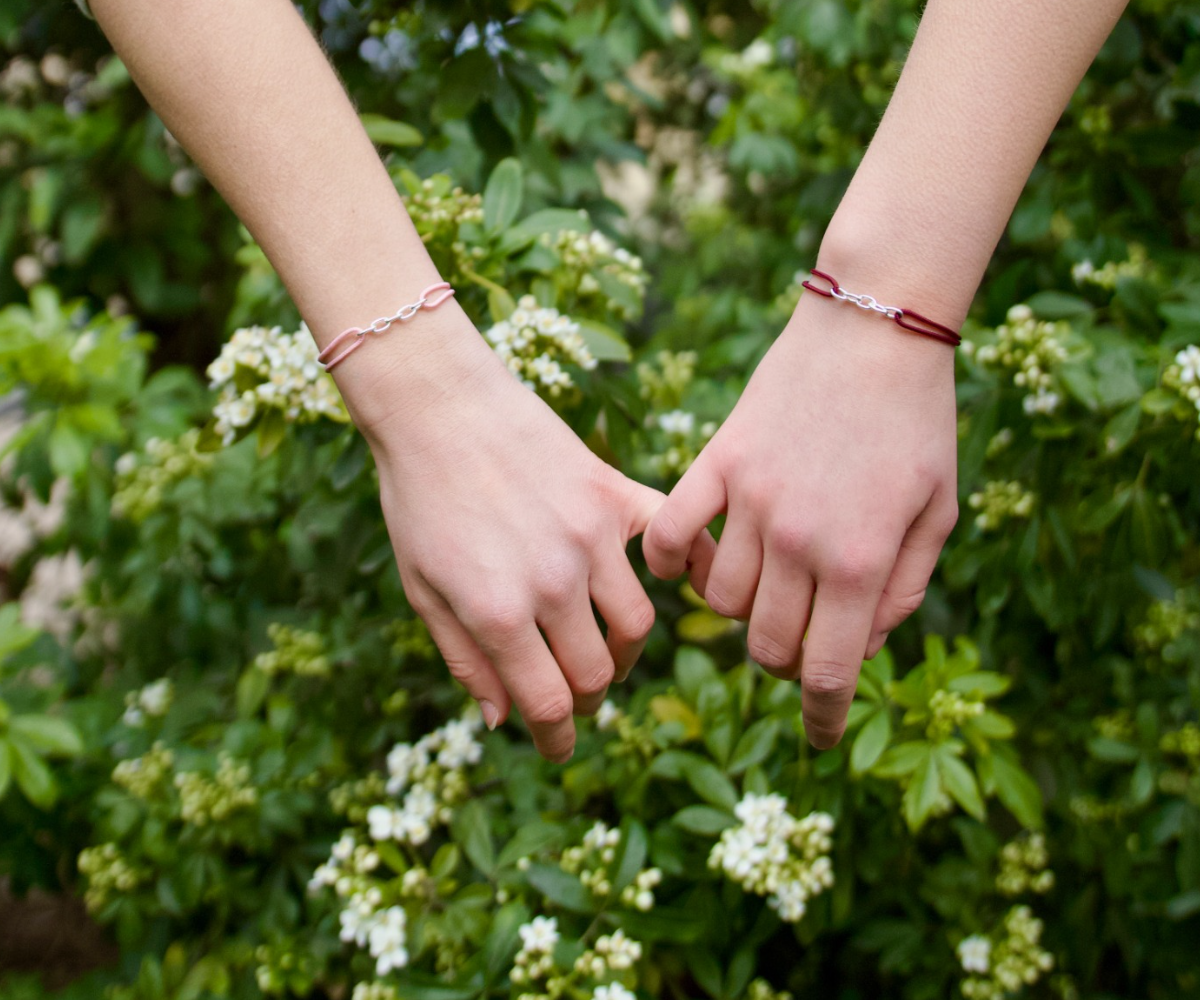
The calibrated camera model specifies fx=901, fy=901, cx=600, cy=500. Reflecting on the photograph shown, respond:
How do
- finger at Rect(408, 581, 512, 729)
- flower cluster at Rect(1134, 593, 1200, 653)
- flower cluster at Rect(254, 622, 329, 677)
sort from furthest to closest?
flower cluster at Rect(1134, 593, 1200, 653) → flower cluster at Rect(254, 622, 329, 677) → finger at Rect(408, 581, 512, 729)

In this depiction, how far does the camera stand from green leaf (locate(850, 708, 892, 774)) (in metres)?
1.12

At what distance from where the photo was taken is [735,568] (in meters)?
0.91

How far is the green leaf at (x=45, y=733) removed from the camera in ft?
4.24

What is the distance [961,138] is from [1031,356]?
1.59 ft

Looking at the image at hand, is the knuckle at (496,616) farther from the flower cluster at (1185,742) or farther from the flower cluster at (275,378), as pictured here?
the flower cluster at (1185,742)

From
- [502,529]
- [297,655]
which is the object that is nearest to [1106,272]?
[502,529]

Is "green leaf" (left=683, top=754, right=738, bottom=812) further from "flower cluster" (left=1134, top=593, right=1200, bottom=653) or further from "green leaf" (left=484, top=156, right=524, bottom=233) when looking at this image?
"flower cluster" (left=1134, top=593, right=1200, bottom=653)

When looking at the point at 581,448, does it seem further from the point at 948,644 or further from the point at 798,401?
the point at 948,644

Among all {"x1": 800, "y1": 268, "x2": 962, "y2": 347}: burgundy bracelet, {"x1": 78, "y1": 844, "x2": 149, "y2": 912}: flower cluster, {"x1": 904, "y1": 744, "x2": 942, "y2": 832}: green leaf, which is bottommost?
{"x1": 904, "y1": 744, "x2": 942, "y2": 832}: green leaf

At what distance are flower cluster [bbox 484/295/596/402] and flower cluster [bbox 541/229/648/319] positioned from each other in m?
0.15

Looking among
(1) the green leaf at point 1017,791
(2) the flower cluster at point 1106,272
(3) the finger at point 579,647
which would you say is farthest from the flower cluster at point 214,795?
(2) the flower cluster at point 1106,272

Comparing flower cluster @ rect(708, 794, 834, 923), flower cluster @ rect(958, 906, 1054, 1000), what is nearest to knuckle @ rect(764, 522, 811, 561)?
flower cluster @ rect(708, 794, 834, 923)

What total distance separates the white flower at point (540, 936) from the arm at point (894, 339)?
0.45 meters

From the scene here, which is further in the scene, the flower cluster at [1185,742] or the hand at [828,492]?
the flower cluster at [1185,742]
